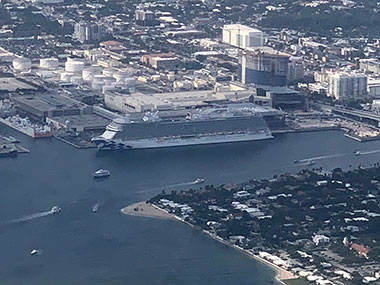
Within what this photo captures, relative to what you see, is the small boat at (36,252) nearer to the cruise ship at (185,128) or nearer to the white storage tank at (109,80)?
the cruise ship at (185,128)

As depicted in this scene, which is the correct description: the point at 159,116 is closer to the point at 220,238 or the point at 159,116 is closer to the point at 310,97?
the point at 310,97

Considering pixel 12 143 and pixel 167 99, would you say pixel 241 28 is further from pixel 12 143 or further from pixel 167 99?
pixel 12 143

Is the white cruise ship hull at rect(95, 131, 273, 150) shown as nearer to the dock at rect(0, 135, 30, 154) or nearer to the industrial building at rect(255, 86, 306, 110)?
the dock at rect(0, 135, 30, 154)

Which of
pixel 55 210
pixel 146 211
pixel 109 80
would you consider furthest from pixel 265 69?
pixel 55 210

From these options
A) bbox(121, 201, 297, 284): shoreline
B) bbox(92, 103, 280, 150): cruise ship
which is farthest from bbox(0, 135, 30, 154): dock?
bbox(121, 201, 297, 284): shoreline

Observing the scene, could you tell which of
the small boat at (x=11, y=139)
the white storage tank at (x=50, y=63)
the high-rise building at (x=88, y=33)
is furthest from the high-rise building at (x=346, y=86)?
the high-rise building at (x=88, y=33)
